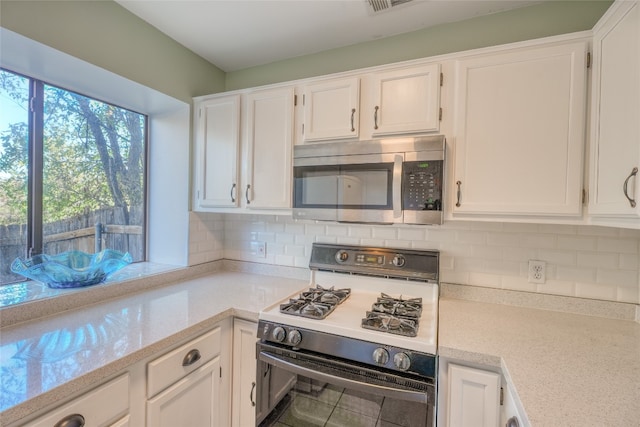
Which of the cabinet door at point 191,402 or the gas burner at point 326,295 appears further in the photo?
the gas burner at point 326,295

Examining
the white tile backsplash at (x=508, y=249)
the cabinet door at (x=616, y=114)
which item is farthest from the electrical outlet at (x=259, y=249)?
the cabinet door at (x=616, y=114)

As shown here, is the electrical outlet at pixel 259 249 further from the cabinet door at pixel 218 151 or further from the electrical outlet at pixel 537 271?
the electrical outlet at pixel 537 271

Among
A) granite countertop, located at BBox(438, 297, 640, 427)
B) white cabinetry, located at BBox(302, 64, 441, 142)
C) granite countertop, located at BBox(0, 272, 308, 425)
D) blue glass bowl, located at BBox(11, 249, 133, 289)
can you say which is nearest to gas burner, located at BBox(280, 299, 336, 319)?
granite countertop, located at BBox(0, 272, 308, 425)

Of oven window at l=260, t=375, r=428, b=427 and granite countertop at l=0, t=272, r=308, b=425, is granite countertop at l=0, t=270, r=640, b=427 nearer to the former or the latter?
granite countertop at l=0, t=272, r=308, b=425

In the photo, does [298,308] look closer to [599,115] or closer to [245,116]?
[245,116]

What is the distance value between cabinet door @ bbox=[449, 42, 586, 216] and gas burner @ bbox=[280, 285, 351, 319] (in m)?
0.77

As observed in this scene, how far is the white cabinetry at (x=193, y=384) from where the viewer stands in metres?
1.13

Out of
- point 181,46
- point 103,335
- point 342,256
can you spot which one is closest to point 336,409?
point 342,256

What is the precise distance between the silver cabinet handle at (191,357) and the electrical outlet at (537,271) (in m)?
1.70

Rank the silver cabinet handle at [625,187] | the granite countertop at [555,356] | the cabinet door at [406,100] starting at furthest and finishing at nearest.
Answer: the cabinet door at [406,100], the silver cabinet handle at [625,187], the granite countertop at [555,356]

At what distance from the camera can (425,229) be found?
1.71 meters

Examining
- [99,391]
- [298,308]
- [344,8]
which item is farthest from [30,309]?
[344,8]

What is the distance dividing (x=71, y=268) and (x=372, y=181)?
65.0 inches

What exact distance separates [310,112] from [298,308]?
3.53 feet
